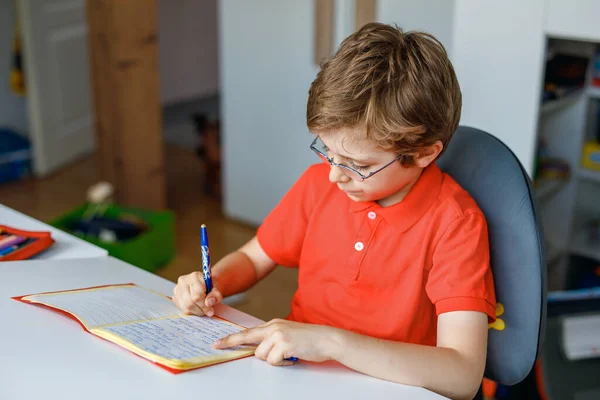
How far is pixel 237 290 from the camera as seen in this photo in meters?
1.38

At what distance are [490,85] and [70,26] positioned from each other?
256 centimetres

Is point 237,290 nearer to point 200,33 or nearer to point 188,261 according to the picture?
point 188,261

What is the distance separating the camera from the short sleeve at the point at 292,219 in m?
1.37

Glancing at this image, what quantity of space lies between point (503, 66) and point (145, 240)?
1.45 meters

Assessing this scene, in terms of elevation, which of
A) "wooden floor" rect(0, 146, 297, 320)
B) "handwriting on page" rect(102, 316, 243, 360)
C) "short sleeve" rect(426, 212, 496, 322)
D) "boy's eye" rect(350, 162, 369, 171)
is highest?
"boy's eye" rect(350, 162, 369, 171)

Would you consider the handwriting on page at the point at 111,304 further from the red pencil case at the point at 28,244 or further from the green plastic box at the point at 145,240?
the green plastic box at the point at 145,240

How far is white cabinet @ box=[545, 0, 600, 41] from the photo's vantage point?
5.84 ft

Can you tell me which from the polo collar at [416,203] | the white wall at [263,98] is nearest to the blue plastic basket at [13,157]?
the white wall at [263,98]

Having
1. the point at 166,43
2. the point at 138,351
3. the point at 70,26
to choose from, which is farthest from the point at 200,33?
the point at 138,351

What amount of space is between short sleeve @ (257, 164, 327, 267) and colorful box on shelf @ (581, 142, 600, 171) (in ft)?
4.48

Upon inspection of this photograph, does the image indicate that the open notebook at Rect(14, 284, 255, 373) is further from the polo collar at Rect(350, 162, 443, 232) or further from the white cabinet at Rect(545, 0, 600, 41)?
the white cabinet at Rect(545, 0, 600, 41)

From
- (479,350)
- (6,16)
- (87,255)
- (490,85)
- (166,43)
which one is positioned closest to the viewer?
(479,350)

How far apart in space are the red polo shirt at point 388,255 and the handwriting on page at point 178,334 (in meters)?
0.21

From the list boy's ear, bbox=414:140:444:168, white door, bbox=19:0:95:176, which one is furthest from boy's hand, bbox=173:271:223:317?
white door, bbox=19:0:95:176
